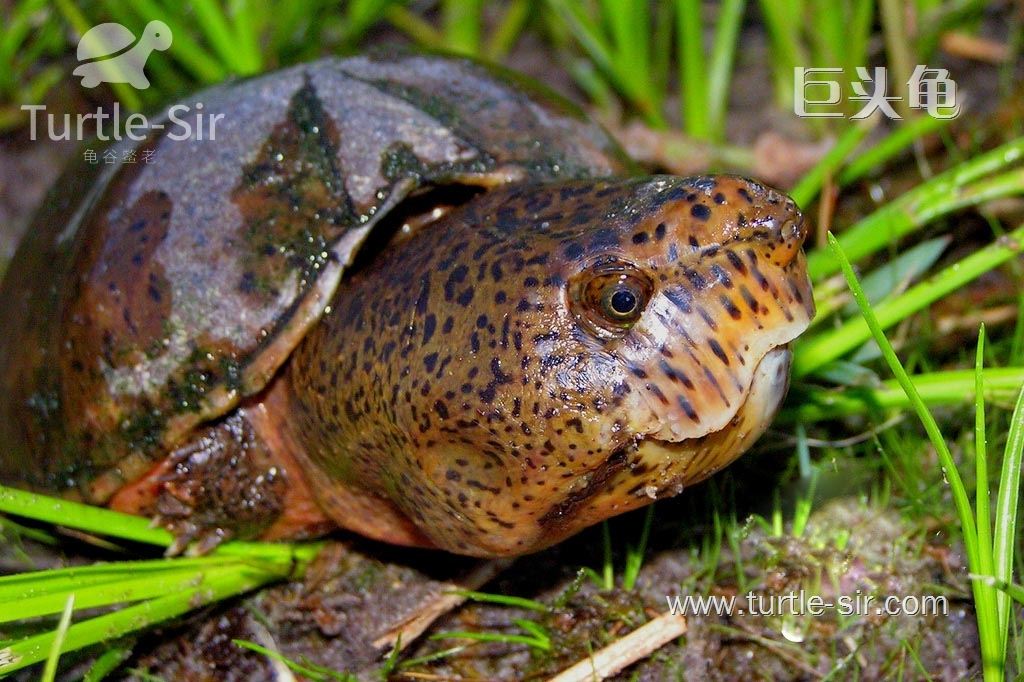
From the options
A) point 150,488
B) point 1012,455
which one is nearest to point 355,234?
point 150,488

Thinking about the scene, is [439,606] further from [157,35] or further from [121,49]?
[121,49]

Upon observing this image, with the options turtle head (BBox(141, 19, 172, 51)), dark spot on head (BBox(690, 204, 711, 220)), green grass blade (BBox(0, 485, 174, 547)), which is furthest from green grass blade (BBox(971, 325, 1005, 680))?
turtle head (BBox(141, 19, 172, 51))

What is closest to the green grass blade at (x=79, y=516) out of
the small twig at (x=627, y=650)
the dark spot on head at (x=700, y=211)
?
the small twig at (x=627, y=650)

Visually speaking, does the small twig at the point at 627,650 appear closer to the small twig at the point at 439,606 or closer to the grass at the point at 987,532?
the small twig at the point at 439,606

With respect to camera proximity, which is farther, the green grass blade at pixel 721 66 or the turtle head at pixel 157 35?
the green grass blade at pixel 721 66

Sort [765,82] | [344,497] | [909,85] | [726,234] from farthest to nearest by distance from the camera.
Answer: [765,82] → [909,85] → [344,497] → [726,234]

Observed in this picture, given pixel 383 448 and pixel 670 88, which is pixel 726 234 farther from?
pixel 670 88
